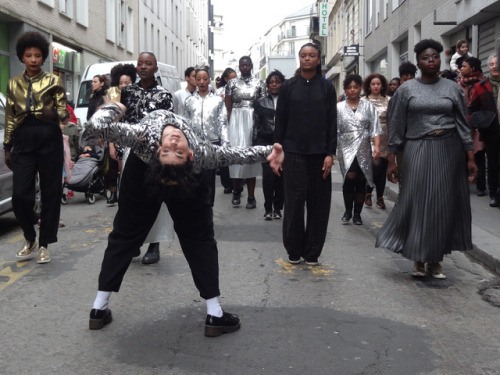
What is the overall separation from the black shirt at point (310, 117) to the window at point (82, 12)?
2101cm

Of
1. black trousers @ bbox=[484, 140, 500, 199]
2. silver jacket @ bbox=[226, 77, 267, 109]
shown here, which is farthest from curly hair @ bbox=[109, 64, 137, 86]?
black trousers @ bbox=[484, 140, 500, 199]

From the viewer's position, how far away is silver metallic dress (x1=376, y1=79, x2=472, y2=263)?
562 centimetres

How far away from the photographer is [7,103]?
6.31 m

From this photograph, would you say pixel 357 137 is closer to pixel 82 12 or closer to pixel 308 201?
pixel 308 201

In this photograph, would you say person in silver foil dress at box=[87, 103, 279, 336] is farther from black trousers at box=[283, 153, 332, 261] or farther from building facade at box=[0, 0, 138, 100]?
building facade at box=[0, 0, 138, 100]

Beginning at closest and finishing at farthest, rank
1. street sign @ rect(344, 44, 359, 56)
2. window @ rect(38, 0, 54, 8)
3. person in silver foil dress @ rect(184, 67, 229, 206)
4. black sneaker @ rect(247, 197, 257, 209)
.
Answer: person in silver foil dress @ rect(184, 67, 229, 206) → black sneaker @ rect(247, 197, 257, 209) → window @ rect(38, 0, 54, 8) → street sign @ rect(344, 44, 359, 56)

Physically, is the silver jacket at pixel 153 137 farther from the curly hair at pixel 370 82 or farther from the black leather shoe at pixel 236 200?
the black leather shoe at pixel 236 200

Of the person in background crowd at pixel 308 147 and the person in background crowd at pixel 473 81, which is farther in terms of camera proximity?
the person in background crowd at pixel 473 81

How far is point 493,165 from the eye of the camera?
9.95 m

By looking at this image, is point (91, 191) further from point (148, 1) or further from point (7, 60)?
point (148, 1)

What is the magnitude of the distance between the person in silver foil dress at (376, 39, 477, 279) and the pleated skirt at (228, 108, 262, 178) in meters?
4.45

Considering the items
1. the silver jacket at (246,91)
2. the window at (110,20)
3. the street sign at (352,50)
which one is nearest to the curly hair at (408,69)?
the silver jacket at (246,91)

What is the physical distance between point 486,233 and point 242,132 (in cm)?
408

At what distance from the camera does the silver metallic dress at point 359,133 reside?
854 centimetres
